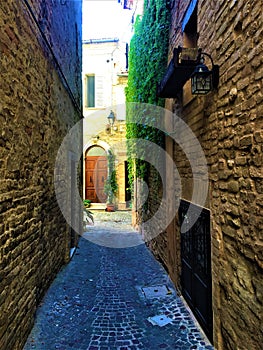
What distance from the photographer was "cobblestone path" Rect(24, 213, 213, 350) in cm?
312

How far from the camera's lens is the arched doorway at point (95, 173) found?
15.4 m

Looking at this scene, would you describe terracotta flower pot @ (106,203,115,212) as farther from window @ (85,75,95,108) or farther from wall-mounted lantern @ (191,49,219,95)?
wall-mounted lantern @ (191,49,219,95)

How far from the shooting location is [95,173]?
15.4m

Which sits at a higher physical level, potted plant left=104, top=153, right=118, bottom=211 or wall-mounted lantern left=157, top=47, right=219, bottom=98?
wall-mounted lantern left=157, top=47, right=219, bottom=98

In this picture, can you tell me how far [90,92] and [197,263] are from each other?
13.7 meters

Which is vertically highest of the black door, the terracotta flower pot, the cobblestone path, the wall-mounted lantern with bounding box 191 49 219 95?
the wall-mounted lantern with bounding box 191 49 219 95

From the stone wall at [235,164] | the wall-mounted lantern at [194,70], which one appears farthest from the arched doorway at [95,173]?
the stone wall at [235,164]

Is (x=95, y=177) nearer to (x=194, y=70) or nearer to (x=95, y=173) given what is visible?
(x=95, y=173)

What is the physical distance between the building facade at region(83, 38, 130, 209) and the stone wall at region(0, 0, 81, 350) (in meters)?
10.3

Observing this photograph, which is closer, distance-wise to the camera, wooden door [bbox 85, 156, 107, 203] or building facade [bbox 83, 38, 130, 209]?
building facade [bbox 83, 38, 130, 209]

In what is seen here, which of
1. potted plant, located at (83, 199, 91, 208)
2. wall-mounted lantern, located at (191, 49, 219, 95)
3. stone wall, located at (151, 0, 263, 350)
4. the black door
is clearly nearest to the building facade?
potted plant, located at (83, 199, 91, 208)

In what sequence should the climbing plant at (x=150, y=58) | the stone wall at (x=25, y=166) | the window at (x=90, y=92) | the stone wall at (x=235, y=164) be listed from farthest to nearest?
the window at (x=90, y=92) → the climbing plant at (x=150, y=58) → the stone wall at (x=25, y=166) → the stone wall at (x=235, y=164)

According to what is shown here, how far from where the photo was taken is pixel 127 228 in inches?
419

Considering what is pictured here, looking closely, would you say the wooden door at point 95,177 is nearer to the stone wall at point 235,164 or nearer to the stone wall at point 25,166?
the stone wall at point 25,166
